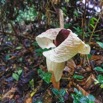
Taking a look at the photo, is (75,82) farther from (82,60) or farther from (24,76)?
(24,76)

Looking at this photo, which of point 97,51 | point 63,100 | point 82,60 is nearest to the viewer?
point 63,100

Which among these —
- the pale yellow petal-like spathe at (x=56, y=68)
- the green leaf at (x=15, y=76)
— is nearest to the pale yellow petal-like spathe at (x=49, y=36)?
the pale yellow petal-like spathe at (x=56, y=68)

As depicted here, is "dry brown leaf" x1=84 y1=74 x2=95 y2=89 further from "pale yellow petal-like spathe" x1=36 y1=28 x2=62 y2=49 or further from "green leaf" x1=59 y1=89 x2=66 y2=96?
"pale yellow petal-like spathe" x1=36 y1=28 x2=62 y2=49

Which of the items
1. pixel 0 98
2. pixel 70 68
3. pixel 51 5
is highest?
pixel 51 5

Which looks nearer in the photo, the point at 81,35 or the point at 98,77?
the point at 98,77

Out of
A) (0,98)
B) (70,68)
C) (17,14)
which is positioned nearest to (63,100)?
(70,68)

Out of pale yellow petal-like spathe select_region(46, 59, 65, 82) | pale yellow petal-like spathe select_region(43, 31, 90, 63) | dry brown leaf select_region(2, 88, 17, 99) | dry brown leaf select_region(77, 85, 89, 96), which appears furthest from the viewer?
dry brown leaf select_region(2, 88, 17, 99)

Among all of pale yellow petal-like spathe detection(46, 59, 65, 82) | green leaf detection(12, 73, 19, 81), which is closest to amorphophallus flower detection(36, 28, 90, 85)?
pale yellow petal-like spathe detection(46, 59, 65, 82)

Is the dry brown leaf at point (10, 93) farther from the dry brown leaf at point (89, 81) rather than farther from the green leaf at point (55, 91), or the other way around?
the dry brown leaf at point (89, 81)
